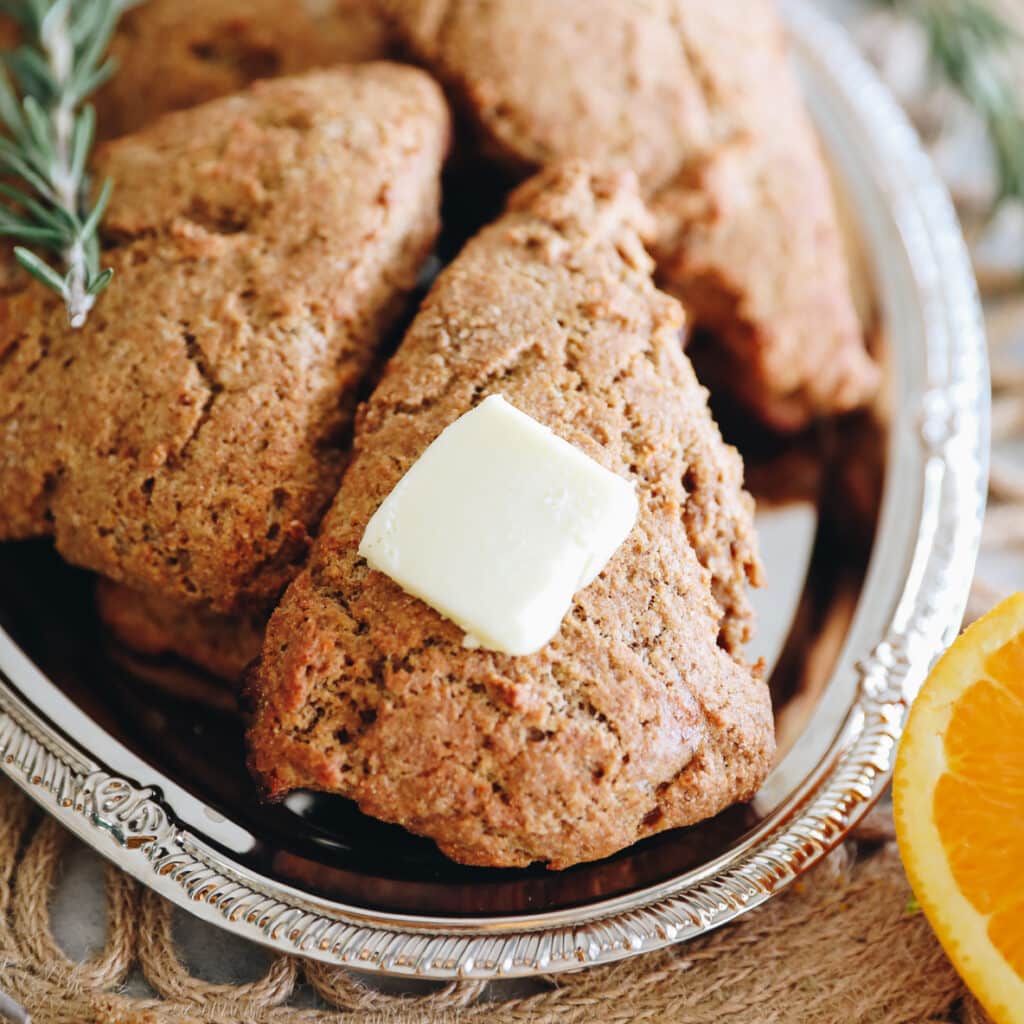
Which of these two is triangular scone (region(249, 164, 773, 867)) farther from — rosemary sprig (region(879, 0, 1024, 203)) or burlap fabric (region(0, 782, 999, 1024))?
rosemary sprig (region(879, 0, 1024, 203))

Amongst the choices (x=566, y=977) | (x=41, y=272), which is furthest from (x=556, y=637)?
(x=41, y=272)

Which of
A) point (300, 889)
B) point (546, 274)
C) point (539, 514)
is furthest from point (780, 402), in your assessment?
point (300, 889)

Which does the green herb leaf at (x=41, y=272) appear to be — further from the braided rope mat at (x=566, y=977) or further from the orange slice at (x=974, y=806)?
the orange slice at (x=974, y=806)

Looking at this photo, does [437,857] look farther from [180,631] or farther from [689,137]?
[689,137]

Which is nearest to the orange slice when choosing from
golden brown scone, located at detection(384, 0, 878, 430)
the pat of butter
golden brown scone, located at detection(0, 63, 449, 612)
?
the pat of butter

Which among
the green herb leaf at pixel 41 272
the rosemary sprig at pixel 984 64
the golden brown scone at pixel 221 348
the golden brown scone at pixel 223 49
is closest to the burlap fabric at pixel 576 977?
the golden brown scone at pixel 221 348
